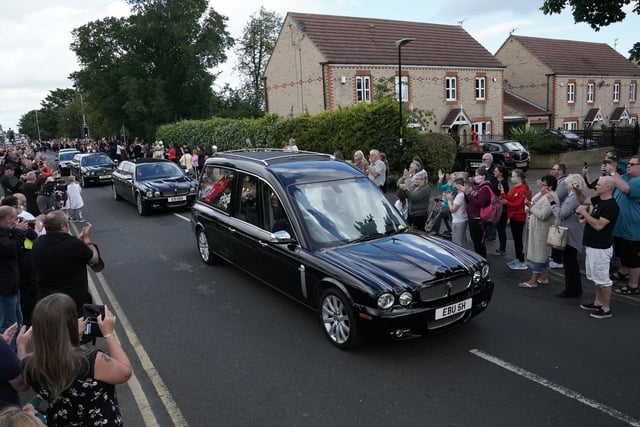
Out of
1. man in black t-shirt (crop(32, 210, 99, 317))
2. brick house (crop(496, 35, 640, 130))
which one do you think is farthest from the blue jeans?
brick house (crop(496, 35, 640, 130))

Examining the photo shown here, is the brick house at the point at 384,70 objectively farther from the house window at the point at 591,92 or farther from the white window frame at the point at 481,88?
the house window at the point at 591,92

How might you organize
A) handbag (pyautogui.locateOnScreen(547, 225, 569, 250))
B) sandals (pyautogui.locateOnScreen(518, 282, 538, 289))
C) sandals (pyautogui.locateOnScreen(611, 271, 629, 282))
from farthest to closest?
1. sandals (pyautogui.locateOnScreen(611, 271, 629, 282))
2. sandals (pyautogui.locateOnScreen(518, 282, 538, 289))
3. handbag (pyautogui.locateOnScreen(547, 225, 569, 250))

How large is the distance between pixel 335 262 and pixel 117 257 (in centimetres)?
638

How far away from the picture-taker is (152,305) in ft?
23.2

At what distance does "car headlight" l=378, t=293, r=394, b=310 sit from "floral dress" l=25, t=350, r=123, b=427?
9.27 feet

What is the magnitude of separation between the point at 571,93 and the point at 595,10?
34.6m

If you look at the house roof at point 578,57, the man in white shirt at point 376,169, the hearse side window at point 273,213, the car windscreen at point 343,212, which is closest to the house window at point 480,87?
the house roof at point 578,57

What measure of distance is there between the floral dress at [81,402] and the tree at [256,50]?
5890cm

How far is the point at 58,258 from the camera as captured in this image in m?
4.71

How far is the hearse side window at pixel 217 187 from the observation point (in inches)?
314

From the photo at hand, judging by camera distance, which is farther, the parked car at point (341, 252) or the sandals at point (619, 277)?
the sandals at point (619, 277)

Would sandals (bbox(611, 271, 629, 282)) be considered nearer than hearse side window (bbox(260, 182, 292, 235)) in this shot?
No

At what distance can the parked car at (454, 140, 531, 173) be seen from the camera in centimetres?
2206

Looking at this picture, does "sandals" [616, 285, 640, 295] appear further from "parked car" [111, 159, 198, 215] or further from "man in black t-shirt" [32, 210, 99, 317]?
"parked car" [111, 159, 198, 215]
